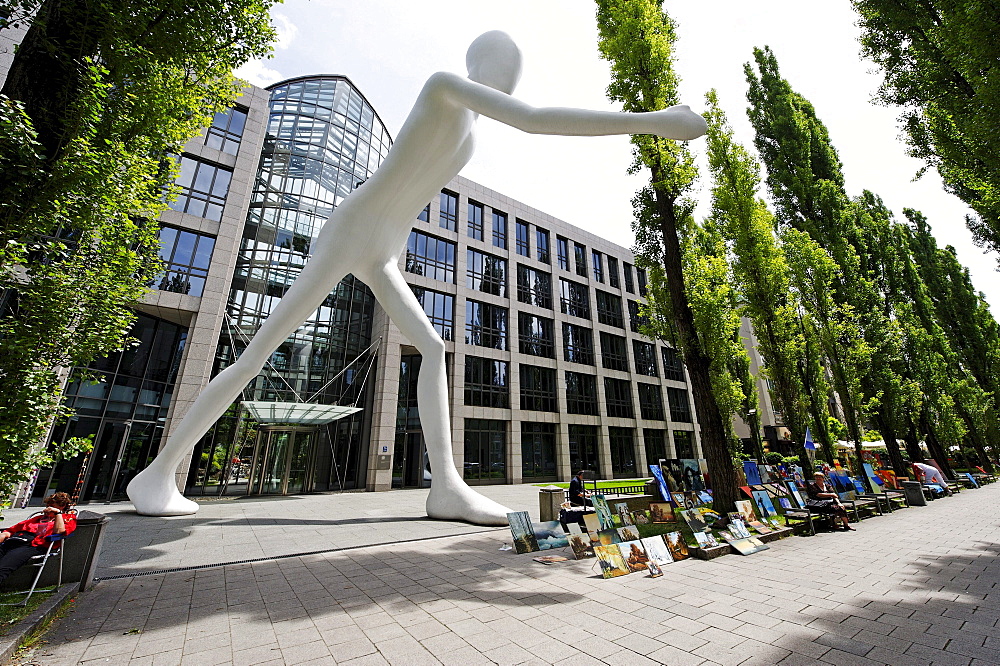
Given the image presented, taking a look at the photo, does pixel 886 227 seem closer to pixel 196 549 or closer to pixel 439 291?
pixel 439 291

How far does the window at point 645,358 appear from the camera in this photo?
3130 centimetres

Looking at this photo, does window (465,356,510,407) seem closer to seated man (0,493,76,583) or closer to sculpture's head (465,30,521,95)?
sculpture's head (465,30,521,95)

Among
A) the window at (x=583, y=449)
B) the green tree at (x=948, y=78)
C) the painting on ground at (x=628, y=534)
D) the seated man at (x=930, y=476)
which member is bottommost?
the painting on ground at (x=628, y=534)

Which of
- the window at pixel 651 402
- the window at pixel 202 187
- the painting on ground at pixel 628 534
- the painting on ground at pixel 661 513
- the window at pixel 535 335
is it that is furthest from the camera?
the window at pixel 651 402

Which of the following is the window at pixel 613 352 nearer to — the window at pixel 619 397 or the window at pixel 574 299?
the window at pixel 619 397

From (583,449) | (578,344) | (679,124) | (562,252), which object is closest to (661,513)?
(679,124)

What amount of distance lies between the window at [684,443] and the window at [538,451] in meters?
12.4

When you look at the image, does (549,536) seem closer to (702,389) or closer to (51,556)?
(702,389)

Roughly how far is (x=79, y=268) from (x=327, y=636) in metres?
5.43

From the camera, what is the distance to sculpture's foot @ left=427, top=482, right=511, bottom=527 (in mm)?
8305

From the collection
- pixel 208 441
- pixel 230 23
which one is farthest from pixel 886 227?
pixel 208 441

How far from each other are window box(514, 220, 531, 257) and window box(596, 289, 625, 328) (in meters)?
6.85

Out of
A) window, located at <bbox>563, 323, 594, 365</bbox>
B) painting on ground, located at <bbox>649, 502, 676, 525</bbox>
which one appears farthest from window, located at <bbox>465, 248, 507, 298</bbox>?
painting on ground, located at <bbox>649, 502, 676, 525</bbox>

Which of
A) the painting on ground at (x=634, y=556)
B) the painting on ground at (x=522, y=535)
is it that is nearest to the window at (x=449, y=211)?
the painting on ground at (x=522, y=535)
